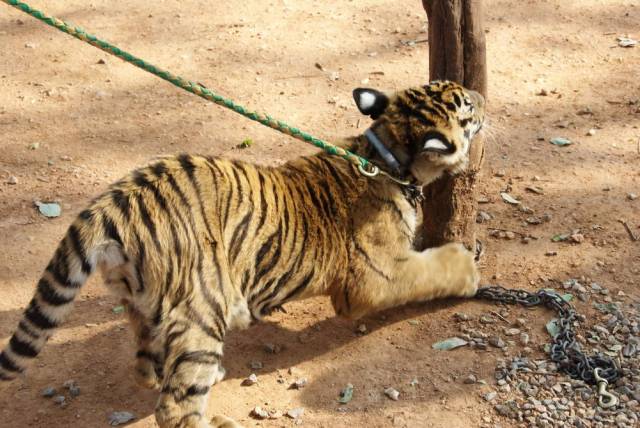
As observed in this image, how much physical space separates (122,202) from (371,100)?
68.5 inches

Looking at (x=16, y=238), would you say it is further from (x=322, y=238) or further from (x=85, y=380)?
(x=322, y=238)

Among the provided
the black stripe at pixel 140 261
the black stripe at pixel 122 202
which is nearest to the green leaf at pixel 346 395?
the black stripe at pixel 140 261

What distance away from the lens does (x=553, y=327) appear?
5113mm

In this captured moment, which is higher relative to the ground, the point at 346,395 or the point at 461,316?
the point at 461,316

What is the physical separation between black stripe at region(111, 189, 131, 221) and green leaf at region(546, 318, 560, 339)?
9.14 feet

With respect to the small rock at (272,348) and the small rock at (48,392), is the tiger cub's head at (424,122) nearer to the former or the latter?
the small rock at (272,348)

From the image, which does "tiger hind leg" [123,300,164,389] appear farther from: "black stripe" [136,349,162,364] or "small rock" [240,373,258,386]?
"small rock" [240,373,258,386]

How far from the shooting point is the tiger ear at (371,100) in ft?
16.2

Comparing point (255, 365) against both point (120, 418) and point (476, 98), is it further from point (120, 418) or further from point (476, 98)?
point (476, 98)

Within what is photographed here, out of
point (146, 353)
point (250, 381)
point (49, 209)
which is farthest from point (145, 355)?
point (49, 209)

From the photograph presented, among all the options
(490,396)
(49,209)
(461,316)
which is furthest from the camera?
(49,209)

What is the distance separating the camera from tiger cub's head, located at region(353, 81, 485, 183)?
4801mm

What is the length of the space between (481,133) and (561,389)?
1749mm

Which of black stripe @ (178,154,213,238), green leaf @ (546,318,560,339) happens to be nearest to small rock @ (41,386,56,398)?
black stripe @ (178,154,213,238)
